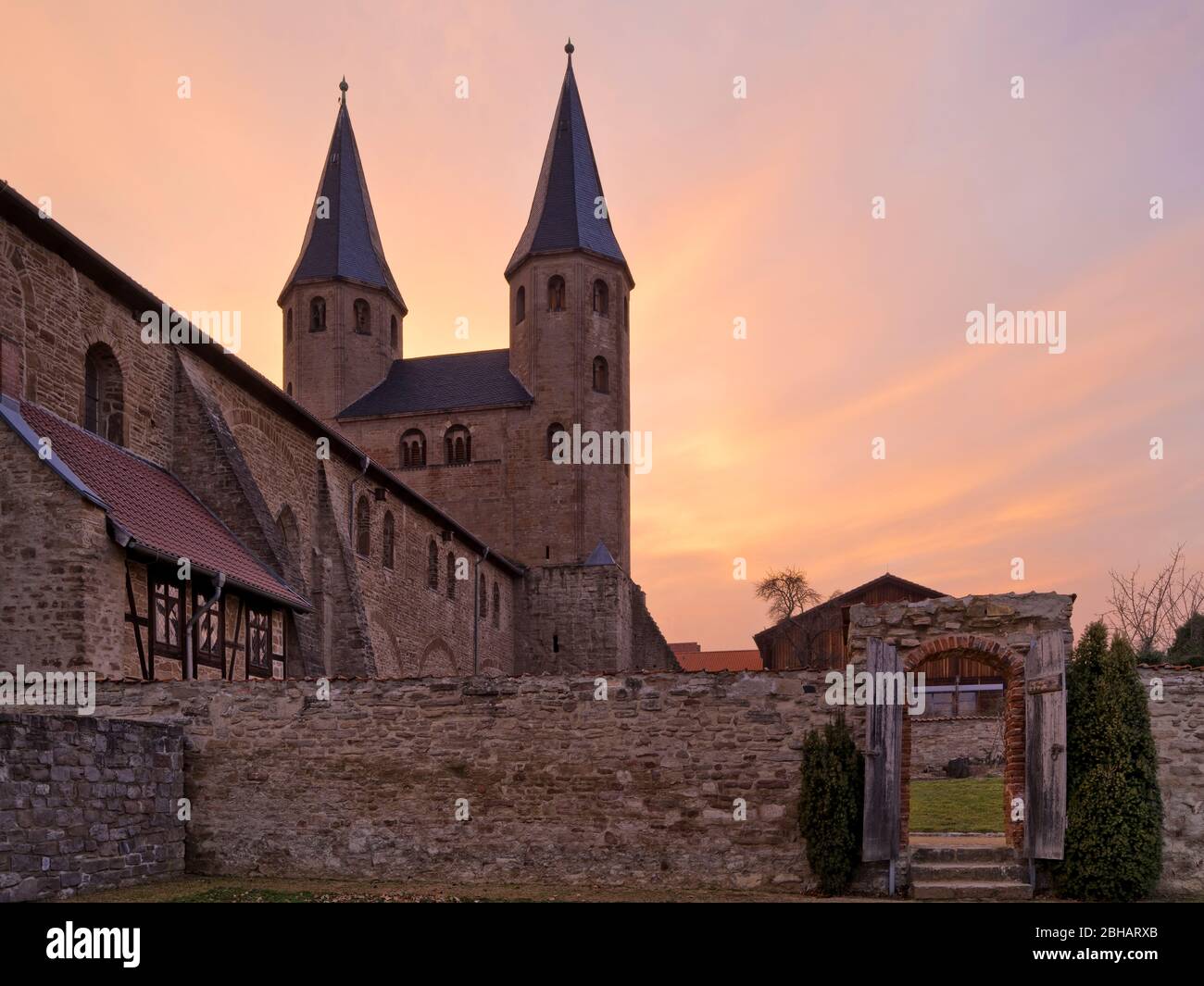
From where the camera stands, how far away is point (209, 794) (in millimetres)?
12547

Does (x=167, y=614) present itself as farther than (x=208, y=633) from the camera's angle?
No

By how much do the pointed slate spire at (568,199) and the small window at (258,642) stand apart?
28246mm

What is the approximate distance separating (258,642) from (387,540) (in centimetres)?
1088

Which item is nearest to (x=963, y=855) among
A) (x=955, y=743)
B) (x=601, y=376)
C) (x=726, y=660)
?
(x=955, y=743)

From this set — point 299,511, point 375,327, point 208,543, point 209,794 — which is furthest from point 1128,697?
point 375,327

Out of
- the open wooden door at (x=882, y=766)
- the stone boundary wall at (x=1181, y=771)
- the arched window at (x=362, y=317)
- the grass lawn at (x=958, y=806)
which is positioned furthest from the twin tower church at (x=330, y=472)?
the stone boundary wall at (x=1181, y=771)

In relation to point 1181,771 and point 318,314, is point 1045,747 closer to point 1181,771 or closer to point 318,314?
point 1181,771

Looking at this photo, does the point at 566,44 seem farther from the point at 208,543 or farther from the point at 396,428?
the point at 208,543

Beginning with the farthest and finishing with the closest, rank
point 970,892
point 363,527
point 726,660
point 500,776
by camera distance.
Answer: point 726,660 < point 363,527 < point 500,776 < point 970,892

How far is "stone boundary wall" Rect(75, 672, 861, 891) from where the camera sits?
38.9 ft

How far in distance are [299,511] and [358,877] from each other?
44.0 feet

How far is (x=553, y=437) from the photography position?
144 feet

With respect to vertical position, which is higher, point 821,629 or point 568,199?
point 568,199

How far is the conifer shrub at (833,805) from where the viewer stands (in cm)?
1134
